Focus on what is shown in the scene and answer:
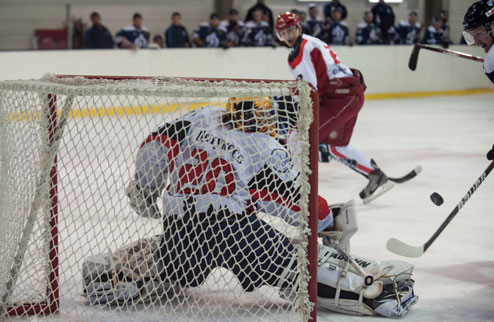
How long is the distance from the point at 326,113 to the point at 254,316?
85.1 inches

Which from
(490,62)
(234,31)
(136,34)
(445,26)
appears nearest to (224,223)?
(490,62)

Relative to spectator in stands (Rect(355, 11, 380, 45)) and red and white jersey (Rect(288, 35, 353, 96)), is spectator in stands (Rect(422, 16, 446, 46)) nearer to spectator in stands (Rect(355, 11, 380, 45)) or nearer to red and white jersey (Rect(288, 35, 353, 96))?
spectator in stands (Rect(355, 11, 380, 45))

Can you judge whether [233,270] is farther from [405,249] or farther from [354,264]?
[405,249]

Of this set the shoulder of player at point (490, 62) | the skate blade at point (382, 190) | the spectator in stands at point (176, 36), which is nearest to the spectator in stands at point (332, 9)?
the spectator in stands at point (176, 36)

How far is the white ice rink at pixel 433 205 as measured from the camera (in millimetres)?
2709

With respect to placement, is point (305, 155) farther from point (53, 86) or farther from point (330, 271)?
point (53, 86)

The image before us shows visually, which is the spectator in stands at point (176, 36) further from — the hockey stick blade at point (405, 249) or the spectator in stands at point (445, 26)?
the hockey stick blade at point (405, 249)

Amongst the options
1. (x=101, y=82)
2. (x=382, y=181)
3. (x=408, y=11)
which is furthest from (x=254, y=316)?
(x=408, y=11)

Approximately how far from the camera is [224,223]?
2.41 metres

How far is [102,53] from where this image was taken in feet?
27.3

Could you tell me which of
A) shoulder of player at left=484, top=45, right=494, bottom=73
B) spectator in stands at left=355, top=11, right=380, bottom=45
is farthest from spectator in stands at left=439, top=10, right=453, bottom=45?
shoulder of player at left=484, top=45, right=494, bottom=73

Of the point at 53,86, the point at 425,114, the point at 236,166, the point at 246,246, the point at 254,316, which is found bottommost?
the point at 425,114

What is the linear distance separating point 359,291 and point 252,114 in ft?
2.14

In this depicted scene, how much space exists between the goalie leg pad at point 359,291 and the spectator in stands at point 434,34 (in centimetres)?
982
